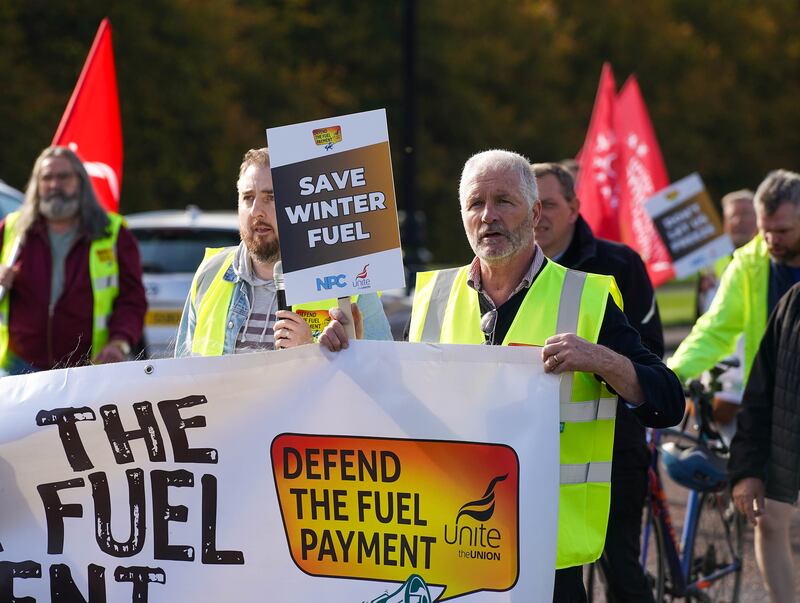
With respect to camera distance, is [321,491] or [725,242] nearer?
[321,491]

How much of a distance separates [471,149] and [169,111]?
12673 mm

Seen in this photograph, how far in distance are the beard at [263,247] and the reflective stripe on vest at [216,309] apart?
14 centimetres

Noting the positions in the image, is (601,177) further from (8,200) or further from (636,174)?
(8,200)

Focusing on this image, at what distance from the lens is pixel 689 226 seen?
966 centimetres

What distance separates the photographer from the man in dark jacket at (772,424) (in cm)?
495

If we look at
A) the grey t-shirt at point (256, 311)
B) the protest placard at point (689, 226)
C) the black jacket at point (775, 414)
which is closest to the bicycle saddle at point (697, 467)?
the black jacket at point (775, 414)

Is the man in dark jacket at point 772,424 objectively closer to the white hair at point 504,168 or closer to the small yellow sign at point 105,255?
the white hair at point 504,168

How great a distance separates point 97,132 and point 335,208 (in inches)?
177

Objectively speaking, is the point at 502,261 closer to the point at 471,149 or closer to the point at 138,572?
the point at 138,572

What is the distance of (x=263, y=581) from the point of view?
3.92 metres

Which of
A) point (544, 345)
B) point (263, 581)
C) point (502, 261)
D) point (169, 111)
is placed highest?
point (169, 111)

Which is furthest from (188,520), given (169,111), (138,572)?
(169,111)

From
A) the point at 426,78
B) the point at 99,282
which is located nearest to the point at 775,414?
the point at 99,282

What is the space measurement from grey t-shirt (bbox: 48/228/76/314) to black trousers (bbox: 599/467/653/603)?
2.93 m
